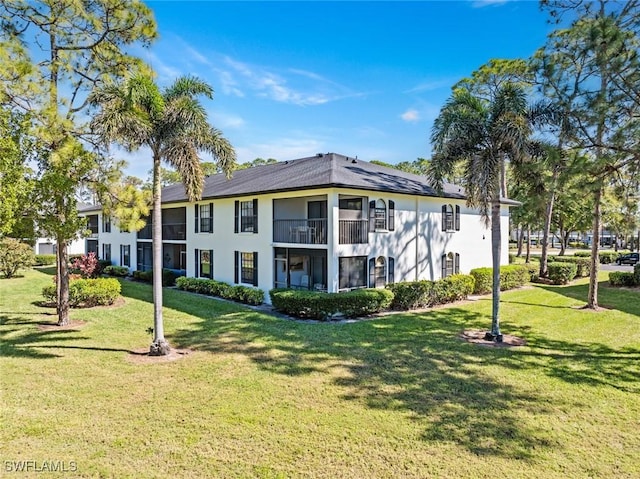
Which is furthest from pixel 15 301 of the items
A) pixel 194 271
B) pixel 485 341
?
pixel 485 341

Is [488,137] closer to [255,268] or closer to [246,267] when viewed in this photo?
[255,268]

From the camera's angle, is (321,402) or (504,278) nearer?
(321,402)

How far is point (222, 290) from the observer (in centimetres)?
1928

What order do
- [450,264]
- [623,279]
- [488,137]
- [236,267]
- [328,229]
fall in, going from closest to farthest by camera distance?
1. [488,137]
2. [328,229]
3. [236,267]
4. [450,264]
5. [623,279]

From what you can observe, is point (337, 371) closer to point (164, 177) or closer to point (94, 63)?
point (94, 63)

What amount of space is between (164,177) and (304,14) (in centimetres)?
5185

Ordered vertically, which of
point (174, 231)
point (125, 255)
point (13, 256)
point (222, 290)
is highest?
point (174, 231)

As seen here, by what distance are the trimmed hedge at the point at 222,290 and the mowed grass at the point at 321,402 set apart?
3.95 meters

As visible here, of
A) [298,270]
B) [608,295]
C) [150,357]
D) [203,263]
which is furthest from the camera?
[203,263]

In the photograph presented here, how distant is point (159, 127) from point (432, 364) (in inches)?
371

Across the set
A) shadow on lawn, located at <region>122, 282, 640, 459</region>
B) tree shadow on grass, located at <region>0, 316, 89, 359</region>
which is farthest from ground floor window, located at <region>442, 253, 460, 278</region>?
tree shadow on grass, located at <region>0, 316, 89, 359</region>

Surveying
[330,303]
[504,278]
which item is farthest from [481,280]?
[330,303]

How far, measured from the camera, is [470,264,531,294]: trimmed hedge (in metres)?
20.5

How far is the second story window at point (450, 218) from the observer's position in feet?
69.4
